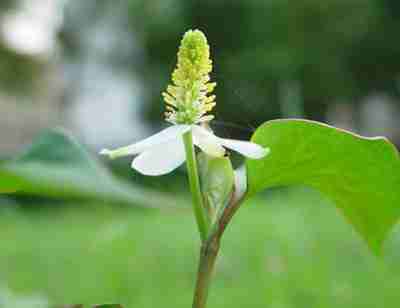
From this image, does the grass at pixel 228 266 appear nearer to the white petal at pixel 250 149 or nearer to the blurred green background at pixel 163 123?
the blurred green background at pixel 163 123

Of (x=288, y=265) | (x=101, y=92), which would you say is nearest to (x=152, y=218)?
(x=288, y=265)

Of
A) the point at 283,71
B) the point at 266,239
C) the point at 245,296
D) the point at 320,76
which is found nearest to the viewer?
the point at 245,296

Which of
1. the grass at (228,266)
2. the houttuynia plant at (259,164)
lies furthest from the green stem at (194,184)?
the grass at (228,266)

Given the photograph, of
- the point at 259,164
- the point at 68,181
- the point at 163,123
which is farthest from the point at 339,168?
the point at 163,123

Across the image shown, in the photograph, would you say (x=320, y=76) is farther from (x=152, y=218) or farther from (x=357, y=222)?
(x=357, y=222)

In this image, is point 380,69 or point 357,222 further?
point 380,69

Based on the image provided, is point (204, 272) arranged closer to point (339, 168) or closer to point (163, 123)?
point (339, 168)
